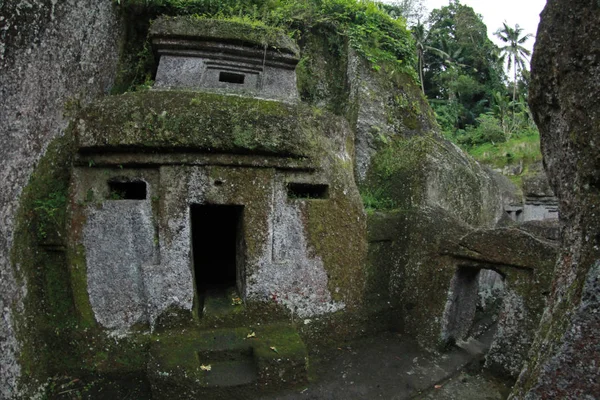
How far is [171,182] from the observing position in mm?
4258

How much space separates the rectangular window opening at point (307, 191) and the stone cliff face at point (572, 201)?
10.2 ft

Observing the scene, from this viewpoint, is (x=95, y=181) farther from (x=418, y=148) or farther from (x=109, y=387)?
(x=418, y=148)

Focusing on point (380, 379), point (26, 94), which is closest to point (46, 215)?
point (26, 94)

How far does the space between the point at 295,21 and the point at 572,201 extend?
649cm

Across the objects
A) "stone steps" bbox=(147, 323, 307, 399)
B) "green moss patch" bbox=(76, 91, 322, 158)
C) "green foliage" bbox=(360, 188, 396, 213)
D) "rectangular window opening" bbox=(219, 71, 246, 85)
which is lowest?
"stone steps" bbox=(147, 323, 307, 399)

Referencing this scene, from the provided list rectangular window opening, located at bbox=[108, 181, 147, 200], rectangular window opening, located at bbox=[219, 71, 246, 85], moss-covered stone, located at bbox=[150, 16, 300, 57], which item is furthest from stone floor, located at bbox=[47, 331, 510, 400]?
moss-covered stone, located at bbox=[150, 16, 300, 57]

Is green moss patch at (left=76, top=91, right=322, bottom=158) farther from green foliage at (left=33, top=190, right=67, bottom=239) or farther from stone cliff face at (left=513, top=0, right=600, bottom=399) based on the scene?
stone cliff face at (left=513, top=0, right=600, bottom=399)

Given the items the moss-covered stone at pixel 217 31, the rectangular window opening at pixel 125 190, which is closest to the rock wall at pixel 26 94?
the rectangular window opening at pixel 125 190

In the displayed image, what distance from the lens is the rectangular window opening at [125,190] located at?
448 centimetres

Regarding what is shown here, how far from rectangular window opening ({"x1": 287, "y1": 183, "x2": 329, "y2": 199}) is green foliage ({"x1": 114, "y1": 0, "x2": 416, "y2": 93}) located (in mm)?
2711

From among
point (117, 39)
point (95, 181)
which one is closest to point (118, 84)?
point (117, 39)

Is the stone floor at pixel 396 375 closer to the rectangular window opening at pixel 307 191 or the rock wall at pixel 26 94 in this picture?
the rectangular window opening at pixel 307 191

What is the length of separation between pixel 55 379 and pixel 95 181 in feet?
6.63

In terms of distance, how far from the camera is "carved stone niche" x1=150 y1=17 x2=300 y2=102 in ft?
18.7
